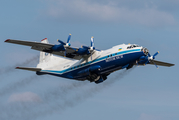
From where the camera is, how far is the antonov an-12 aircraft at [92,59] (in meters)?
33.9

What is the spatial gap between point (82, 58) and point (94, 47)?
2320 millimetres

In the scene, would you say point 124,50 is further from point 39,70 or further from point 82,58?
point 39,70

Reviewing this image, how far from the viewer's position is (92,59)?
3625 cm

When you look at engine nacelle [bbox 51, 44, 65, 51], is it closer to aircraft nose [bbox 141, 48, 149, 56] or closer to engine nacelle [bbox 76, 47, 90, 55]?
engine nacelle [bbox 76, 47, 90, 55]

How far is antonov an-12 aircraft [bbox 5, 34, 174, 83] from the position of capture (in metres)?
33.9

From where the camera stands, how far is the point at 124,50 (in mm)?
34188

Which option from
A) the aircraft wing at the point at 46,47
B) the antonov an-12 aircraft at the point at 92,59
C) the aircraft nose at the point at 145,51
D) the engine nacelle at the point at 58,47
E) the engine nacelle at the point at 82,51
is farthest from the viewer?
the engine nacelle at the point at 82,51

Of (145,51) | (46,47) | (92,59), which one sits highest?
(46,47)

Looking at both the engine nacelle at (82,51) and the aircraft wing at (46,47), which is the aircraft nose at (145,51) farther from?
the aircraft wing at (46,47)

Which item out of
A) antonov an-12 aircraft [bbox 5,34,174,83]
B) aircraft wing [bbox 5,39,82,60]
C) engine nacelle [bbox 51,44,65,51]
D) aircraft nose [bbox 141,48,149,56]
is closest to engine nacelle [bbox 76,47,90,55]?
antonov an-12 aircraft [bbox 5,34,174,83]

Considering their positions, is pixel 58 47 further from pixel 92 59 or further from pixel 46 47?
pixel 92 59

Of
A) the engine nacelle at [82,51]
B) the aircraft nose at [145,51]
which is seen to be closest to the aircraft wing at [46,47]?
the engine nacelle at [82,51]

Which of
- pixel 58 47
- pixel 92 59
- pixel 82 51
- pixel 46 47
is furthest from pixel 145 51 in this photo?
pixel 46 47

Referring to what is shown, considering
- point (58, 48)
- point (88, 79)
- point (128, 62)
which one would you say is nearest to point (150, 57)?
point (128, 62)
